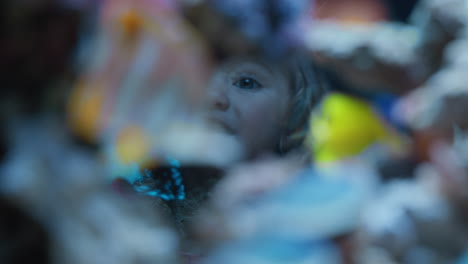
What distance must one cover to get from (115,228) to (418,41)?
1.02 meters

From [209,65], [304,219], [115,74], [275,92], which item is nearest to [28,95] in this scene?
[115,74]

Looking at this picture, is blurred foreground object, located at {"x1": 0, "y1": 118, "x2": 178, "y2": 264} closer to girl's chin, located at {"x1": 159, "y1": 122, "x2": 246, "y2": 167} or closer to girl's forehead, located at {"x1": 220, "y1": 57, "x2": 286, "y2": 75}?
girl's chin, located at {"x1": 159, "y1": 122, "x2": 246, "y2": 167}

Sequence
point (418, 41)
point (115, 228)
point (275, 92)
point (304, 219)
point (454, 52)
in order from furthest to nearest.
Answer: point (418, 41), point (454, 52), point (275, 92), point (304, 219), point (115, 228)

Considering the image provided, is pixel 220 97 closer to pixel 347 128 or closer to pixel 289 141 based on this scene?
pixel 289 141

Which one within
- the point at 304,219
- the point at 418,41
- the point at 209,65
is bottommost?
the point at 304,219

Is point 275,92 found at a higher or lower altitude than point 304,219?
higher

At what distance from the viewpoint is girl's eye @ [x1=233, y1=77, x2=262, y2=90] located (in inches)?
33.0

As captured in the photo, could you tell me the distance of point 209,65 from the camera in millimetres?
495

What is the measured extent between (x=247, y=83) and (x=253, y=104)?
0.05 metres

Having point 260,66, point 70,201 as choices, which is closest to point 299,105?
point 260,66

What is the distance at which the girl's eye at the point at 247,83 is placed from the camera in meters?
0.84

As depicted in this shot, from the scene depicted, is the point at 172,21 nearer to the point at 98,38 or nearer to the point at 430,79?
the point at 98,38

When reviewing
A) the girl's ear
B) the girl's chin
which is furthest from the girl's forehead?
the girl's chin

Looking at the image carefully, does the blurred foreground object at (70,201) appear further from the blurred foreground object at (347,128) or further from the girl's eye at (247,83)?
the blurred foreground object at (347,128)
